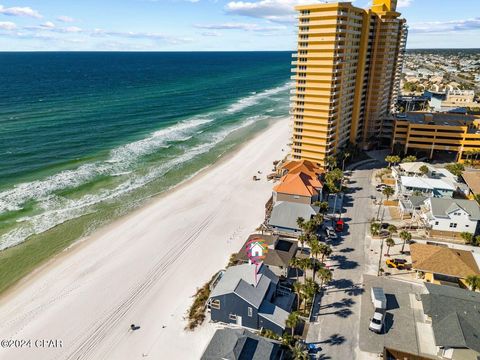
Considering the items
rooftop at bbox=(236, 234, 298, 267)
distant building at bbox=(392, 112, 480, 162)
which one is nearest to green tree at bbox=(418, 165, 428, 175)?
distant building at bbox=(392, 112, 480, 162)

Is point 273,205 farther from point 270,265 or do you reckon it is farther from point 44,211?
point 44,211

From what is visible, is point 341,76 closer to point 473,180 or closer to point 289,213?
point 473,180

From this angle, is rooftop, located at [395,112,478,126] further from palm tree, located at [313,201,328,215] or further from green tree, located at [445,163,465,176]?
palm tree, located at [313,201,328,215]

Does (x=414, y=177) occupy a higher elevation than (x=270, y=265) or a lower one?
higher

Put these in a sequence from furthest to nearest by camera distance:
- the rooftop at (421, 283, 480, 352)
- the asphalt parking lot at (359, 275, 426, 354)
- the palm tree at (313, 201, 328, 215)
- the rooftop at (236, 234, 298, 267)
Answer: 1. the palm tree at (313, 201, 328, 215)
2. the rooftop at (236, 234, 298, 267)
3. the asphalt parking lot at (359, 275, 426, 354)
4. the rooftop at (421, 283, 480, 352)

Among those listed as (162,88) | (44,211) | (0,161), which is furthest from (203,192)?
(162,88)

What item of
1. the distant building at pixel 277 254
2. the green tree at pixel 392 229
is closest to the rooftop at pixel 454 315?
the green tree at pixel 392 229
